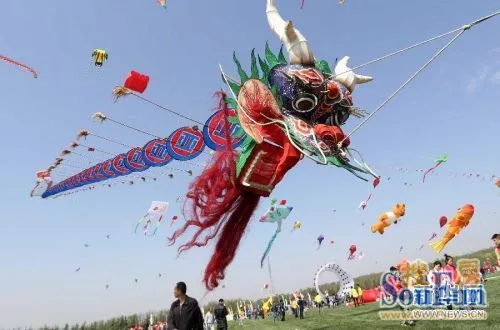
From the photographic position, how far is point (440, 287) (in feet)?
38.8

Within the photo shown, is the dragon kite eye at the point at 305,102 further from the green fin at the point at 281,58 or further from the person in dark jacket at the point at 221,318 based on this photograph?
the person in dark jacket at the point at 221,318

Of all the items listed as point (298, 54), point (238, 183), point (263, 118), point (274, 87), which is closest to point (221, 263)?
point (238, 183)

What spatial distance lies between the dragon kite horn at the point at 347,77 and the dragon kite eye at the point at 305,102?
0.95 metres

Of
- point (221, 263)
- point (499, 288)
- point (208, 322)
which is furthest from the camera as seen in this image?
point (208, 322)

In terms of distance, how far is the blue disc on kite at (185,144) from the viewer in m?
12.3

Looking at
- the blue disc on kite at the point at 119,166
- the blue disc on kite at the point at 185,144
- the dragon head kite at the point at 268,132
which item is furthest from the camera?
the blue disc on kite at the point at 119,166

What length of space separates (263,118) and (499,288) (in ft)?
43.7

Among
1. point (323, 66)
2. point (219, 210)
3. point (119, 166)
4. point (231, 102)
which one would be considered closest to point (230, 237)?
point (219, 210)

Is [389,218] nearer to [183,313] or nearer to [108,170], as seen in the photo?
[108,170]

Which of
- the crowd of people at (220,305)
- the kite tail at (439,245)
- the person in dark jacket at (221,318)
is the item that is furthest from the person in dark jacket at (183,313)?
the kite tail at (439,245)

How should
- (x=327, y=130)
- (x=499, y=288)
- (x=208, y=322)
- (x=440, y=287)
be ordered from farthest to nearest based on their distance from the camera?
(x=208, y=322), (x=499, y=288), (x=440, y=287), (x=327, y=130)

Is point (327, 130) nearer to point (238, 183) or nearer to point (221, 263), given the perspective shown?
point (238, 183)

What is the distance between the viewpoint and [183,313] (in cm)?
626

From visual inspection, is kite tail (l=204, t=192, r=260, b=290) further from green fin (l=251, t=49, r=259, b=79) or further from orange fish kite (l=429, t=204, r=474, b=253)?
orange fish kite (l=429, t=204, r=474, b=253)
